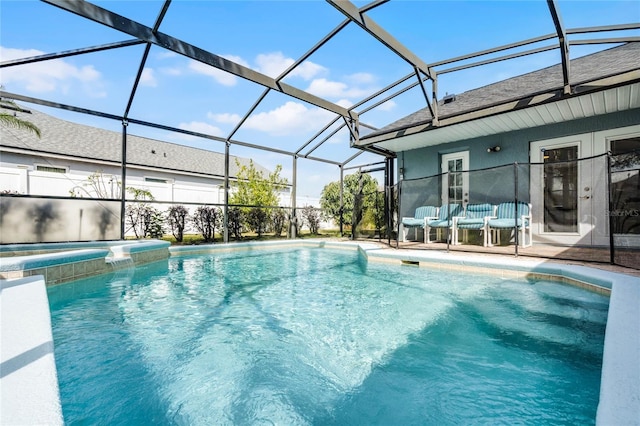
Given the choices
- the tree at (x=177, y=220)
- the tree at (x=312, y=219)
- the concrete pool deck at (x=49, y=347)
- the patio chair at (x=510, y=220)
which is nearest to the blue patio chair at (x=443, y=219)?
the patio chair at (x=510, y=220)

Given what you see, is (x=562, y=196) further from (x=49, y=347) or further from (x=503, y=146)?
(x=49, y=347)

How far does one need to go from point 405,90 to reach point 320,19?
248 centimetres

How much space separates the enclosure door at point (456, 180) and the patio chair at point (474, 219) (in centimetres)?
30

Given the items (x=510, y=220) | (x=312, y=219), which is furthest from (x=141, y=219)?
(x=510, y=220)

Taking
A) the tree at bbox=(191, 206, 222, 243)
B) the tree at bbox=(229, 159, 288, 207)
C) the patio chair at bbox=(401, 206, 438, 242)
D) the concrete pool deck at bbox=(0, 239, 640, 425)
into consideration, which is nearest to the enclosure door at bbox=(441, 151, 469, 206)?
the patio chair at bbox=(401, 206, 438, 242)

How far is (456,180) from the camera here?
7.32 metres

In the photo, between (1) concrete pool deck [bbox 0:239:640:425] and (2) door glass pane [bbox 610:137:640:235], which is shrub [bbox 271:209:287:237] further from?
(2) door glass pane [bbox 610:137:640:235]

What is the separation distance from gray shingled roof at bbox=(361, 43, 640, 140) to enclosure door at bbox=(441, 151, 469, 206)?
1.23m

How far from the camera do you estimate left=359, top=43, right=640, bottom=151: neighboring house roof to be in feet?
14.9

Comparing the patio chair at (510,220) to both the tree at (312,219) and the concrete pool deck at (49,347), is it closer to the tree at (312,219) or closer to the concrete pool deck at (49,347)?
the concrete pool deck at (49,347)

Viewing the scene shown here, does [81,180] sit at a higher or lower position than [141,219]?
higher

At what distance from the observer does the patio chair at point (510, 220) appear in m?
5.57

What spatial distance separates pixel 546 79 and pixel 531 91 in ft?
3.55

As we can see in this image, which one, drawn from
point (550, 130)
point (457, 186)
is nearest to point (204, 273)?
point (457, 186)
